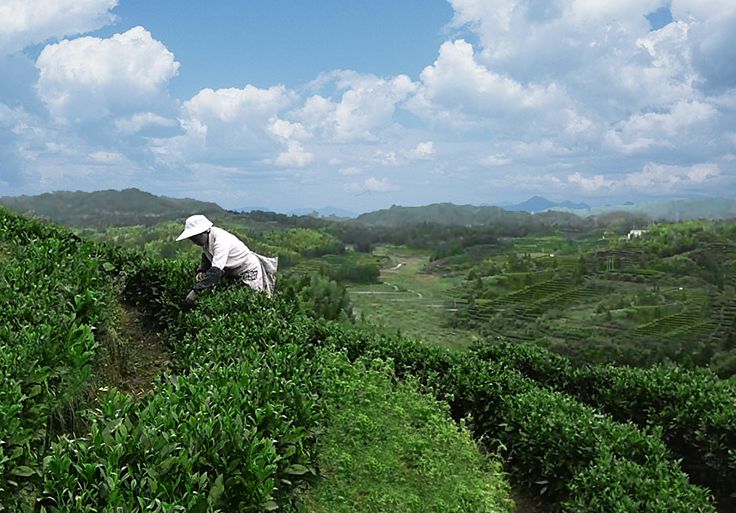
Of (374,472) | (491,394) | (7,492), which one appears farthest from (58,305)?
(491,394)

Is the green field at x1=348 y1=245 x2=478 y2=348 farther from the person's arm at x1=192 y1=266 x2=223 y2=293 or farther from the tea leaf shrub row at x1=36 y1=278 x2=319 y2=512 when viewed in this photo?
the tea leaf shrub row at x1=36 y1=278 x2=319 y2=512

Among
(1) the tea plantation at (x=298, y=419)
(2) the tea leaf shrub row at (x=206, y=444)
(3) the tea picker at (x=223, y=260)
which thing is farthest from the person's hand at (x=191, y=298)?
(2) the tea leaf shrub row at (x=206, y=444)

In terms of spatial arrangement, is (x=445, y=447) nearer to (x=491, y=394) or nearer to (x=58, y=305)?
(x=491, y=394)

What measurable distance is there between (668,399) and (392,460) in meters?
3.54


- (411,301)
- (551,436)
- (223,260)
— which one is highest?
(223,260)

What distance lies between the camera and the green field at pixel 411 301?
1493cm

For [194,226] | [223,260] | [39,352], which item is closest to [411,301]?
[223,260]

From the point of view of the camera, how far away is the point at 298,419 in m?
3.88

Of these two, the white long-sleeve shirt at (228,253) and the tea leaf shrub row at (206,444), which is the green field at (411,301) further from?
the tea leaf shrub row at (206,444)

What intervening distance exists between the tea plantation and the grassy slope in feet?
0.05

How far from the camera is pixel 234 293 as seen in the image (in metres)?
6.70

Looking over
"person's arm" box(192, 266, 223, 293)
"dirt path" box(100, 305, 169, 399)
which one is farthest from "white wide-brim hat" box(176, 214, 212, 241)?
"dirt path" box(100, 305, 169, 399)

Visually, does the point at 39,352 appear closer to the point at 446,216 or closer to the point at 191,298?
the point at 191,298

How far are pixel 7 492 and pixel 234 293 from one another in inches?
151
